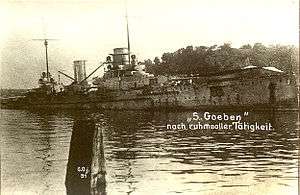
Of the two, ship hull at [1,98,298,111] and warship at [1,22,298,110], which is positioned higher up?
warship at [1,22,298,110]

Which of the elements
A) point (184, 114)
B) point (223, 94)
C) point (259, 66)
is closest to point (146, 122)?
point (184, 114)

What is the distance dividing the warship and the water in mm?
31

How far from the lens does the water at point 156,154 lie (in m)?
1.78

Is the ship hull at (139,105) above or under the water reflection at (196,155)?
above

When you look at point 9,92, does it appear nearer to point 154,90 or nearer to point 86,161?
point 86,161

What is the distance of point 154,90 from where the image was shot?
5.99 feet

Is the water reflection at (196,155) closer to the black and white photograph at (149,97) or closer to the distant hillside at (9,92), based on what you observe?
the black and white photograph at (149,97)

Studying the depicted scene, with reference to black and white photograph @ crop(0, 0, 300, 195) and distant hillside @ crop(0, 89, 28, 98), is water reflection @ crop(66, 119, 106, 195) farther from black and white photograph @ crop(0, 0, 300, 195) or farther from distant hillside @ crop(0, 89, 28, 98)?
distant hillside @ crop(0, 89, 28, 98)

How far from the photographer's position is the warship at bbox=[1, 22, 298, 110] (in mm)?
1771

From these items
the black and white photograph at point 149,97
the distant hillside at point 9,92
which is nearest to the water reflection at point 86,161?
the black and white photograph at point 149,97

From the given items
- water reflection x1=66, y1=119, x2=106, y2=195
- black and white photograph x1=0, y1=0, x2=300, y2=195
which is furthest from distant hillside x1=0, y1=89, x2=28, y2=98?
water reflection x1=66, y1=119, x2=106, y2=195

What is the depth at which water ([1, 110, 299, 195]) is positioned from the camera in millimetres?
1782

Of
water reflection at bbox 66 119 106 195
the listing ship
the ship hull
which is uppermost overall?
the listing ship

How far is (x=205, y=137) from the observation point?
5.91ft
